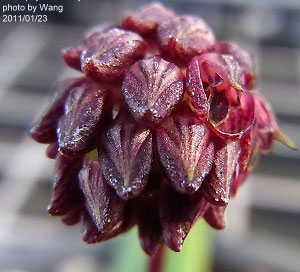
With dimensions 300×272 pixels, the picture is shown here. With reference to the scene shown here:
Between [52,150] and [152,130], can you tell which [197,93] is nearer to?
[152,130]

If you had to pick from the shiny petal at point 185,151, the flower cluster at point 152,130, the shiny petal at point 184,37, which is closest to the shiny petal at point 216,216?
the flower cluster at point 152,130

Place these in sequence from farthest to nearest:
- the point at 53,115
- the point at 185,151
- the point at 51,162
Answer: the point at 51,162, the point at 53,115, the point at 185,151

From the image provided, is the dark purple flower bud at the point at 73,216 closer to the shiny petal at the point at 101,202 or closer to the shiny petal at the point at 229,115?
the shiny petal at the point at 101,202

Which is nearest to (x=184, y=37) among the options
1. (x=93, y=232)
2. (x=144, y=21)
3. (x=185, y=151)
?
(x=144, y=21)

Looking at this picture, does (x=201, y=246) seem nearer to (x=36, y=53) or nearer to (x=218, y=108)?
(x=218, y=108)

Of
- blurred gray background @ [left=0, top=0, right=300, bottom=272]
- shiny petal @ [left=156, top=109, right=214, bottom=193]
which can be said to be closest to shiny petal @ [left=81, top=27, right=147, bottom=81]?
shiny petal @ [left=156, top=109, right=214, bottom=193]

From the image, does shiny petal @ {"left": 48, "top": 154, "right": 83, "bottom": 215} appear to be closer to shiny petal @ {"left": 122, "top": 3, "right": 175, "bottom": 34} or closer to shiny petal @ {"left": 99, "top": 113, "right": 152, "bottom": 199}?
shiny petal @ {"left": 99, "top": 113, "right": 152, "bottom": 199}
